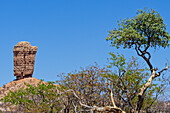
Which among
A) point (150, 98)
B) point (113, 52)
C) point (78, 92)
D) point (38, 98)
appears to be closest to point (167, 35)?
point (113, 52)

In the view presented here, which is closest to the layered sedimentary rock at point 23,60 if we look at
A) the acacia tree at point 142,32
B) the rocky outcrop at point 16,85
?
the rocky outcrop at point 16,85

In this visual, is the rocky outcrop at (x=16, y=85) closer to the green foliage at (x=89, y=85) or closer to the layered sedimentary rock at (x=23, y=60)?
the layered sedimentary rock at (x=23, y=60)

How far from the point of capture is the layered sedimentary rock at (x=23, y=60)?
318ft

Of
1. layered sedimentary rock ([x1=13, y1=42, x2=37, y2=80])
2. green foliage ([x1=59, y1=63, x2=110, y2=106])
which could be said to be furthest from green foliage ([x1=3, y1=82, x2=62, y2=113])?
layered sedimentary rock ([x1=13, y1=42, x2=37, y2=80])

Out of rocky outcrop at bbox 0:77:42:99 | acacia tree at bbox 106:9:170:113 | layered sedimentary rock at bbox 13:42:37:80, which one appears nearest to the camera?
acacia tree at bbox 106:9:170:113

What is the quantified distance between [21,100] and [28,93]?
97.3 inches

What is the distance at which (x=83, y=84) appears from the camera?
121 feet

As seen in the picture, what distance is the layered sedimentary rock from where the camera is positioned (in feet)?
318

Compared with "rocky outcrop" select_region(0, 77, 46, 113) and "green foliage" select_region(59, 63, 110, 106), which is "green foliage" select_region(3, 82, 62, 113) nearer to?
"green foliage" select_region(59, 63, 110, 106)

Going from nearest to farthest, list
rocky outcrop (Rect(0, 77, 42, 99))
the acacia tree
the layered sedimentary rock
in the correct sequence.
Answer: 1. the acacia tree
2. rocky outcrop (Rect(0, 77, 42, 99))
3. the layered sedimentary rock

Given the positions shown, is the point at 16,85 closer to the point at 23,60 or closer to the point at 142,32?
the point at 23,60

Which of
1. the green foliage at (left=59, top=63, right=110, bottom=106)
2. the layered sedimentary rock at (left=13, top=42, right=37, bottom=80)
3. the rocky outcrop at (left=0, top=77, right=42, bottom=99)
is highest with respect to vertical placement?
the layered sedimentary rock at (left=13, top=42, right=37, bottom=80)

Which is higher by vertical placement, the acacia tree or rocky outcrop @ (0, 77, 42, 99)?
rocky outcrop @ (0, 77, 42, 99)

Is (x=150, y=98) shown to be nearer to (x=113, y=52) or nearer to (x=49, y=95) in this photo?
(x=113, y=52)
